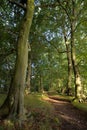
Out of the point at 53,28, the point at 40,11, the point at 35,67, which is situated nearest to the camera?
the point at 40,11

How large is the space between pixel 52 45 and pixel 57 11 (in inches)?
278

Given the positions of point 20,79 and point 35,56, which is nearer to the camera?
point 20,79

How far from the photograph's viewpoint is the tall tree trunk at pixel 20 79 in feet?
29.4

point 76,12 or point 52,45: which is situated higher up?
point 76,12

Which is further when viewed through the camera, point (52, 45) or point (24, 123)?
point (52, 45)

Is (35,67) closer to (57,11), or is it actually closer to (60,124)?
(57,11)

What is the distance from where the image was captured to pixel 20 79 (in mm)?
9484

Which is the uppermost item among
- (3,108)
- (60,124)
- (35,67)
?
(35,67)

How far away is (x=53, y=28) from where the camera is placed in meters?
26.8

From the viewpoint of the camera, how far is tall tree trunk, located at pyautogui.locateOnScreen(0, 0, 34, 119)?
8974 millimetres

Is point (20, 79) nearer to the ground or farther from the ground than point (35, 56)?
nearer to the ground

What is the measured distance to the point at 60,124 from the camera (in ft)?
32.4

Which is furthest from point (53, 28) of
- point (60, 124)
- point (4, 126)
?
point (4, 126)

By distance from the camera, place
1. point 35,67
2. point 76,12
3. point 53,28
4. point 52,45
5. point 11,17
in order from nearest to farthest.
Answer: point 11,17, point 76,12, point 53,28, point 52,45, point 35,67
